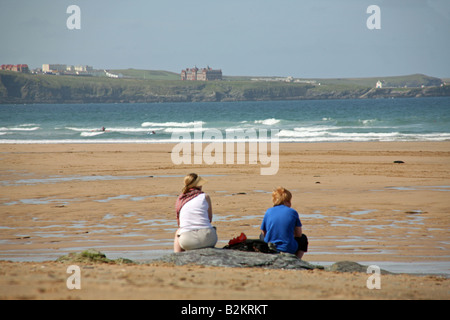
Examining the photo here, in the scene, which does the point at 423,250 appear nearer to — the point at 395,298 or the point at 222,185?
the point at 395,298

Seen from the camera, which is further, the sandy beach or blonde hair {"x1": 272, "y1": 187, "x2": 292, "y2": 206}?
blonde hair {"x1": 272, "y1": 187, "x2": 292, "y2": 206}

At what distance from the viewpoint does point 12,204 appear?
503 inches

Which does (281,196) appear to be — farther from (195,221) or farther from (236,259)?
(195,221)

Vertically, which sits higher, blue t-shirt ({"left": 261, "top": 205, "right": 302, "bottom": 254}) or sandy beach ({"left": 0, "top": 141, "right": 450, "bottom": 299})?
blue t-shirt ({"left": 261, "top": 205, "right": 302, "bottom": 254})

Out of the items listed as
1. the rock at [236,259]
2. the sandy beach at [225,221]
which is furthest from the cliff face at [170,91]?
the rock at [236,259]

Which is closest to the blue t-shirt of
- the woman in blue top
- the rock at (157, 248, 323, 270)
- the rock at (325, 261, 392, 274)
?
the woman in blue top

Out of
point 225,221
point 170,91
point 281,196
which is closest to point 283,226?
point 281,196

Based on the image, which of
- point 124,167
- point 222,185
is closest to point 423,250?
point 222,185

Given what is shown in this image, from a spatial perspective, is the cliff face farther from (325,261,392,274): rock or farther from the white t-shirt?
(325,261,392,274): rock

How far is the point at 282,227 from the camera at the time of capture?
6980mm

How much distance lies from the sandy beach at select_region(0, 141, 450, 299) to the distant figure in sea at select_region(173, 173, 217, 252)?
662 mm

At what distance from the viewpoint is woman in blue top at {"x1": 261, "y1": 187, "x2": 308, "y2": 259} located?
6969 mm

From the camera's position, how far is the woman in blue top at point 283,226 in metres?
6.97

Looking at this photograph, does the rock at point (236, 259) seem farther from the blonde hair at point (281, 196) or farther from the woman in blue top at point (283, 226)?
the blonde hair at point (281, 196)
